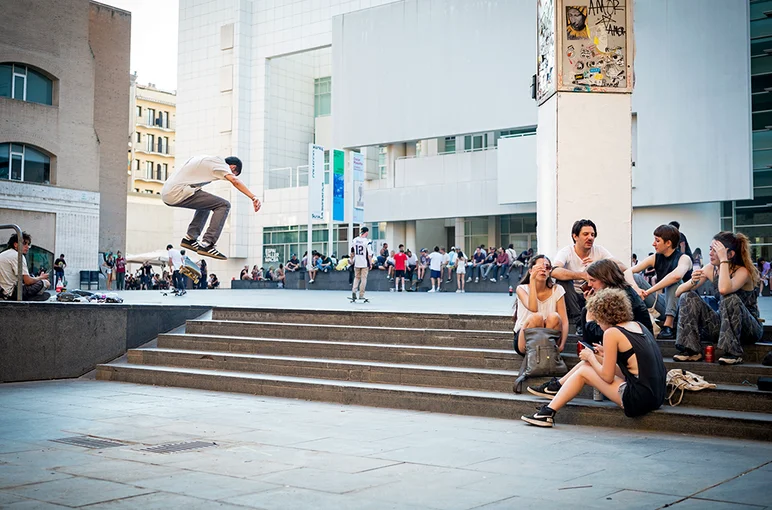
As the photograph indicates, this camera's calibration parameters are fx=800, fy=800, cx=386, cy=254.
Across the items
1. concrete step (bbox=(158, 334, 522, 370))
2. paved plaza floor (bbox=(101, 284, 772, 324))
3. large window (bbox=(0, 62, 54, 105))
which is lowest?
concrete step (bbox=(158, 334, 522, 370))

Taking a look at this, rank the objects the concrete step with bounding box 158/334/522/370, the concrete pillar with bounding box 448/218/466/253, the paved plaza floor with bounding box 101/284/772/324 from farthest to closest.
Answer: the concrete pillar with bounding box 448/218/466/253
the paved plaza floor with bounding box 101/284/772/324
the concrete step with bounding box 158/334/522/370

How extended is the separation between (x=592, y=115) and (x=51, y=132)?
31845mm

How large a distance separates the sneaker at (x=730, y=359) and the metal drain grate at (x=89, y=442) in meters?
5.54

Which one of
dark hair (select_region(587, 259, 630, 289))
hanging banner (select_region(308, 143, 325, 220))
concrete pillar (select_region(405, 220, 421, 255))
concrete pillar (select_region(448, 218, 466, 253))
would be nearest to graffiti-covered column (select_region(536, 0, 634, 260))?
dark hair (select_region(587, 259, 630, 289))

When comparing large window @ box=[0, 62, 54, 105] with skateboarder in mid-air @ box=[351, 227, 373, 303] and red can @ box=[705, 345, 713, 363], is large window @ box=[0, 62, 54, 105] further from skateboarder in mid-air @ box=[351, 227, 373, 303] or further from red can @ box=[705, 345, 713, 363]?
red can @ box=[705, 345, 713, 363]

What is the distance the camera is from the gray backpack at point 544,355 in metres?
8.07

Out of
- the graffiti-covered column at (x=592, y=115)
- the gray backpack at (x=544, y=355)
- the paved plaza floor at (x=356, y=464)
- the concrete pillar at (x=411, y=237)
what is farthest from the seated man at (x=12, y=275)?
the concrete pillar at (x=411, y=237)

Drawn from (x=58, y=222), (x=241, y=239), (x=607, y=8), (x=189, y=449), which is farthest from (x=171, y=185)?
(x=241, y=239)

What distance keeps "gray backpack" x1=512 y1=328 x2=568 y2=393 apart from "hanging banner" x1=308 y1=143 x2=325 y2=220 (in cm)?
3121

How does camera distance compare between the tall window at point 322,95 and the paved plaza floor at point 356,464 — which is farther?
the tall window at point 322,95

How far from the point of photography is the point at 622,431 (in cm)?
709

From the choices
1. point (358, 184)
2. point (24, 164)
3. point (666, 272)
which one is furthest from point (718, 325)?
point (24, 164)

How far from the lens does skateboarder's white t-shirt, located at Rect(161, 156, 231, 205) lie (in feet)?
35.4

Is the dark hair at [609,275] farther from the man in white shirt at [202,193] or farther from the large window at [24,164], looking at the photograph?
the large window at [24,164]
